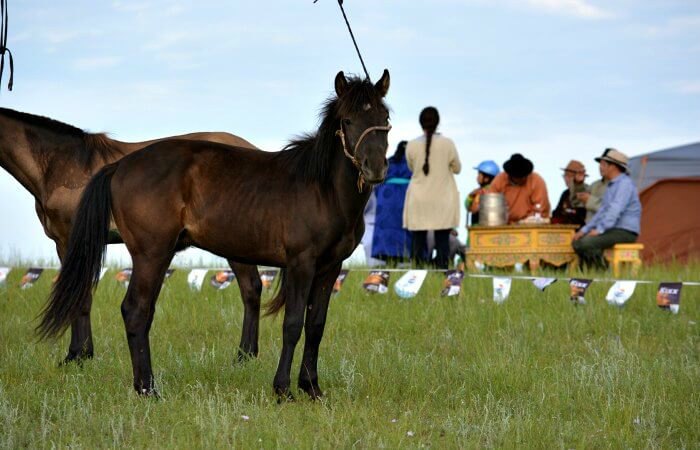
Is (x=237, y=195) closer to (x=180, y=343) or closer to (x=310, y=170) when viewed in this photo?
(x=310, y=170)

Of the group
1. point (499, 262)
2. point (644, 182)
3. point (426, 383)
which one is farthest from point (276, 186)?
point (644, 182)

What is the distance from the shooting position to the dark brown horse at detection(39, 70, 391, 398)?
21.0ft

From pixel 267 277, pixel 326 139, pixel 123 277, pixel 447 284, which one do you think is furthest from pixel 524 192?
pixel 326 139


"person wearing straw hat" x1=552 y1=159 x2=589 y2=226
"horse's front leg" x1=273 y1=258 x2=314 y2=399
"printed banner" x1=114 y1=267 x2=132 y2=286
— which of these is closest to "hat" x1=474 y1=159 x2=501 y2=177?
"person wearing straw hat" x1=552 y1=159 x2=589 y2=226

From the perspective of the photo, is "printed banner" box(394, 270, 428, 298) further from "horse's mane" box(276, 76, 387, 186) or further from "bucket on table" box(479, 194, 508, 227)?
"horse's mane" box(276, 76, 387, 186)

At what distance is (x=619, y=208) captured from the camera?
13.4 meters

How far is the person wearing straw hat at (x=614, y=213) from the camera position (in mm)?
13359

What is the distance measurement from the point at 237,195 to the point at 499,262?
8.08 m

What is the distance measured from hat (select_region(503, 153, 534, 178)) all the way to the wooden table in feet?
3.37

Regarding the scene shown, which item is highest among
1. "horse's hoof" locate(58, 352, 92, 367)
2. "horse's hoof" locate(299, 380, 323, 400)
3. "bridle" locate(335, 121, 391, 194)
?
"bridle" locate(335, 121, 391, 194)

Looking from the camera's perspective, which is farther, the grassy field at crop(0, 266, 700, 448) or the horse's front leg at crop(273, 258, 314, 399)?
the horse's front leg at crop(273, 258, 314, 399)

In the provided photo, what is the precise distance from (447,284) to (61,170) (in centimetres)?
478

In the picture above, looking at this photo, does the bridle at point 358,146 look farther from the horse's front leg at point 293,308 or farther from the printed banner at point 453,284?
the printed banner at point 453,284

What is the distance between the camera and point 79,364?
8227mm
